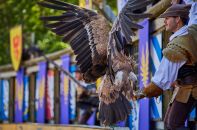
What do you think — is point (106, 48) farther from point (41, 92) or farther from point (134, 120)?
point (41, 92)

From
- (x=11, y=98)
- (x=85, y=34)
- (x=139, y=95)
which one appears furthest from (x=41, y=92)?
(x=139, y=95)

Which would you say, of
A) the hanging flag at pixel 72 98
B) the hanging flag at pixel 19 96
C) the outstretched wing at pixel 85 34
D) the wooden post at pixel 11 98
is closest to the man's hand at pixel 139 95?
the outstretched wing at pixel 85 34

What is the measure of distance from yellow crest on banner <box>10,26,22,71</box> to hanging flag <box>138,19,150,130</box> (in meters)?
8.79

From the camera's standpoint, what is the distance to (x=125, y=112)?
5172 millimetres

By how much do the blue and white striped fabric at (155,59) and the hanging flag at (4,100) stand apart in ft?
37.6

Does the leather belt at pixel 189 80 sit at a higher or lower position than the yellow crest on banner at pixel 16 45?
higher

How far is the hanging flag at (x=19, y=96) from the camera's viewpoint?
16.7 m

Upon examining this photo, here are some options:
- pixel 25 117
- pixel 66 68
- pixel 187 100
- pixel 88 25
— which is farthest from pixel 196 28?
pixel 25 117

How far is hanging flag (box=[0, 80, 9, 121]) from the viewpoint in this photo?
1831 centimetres

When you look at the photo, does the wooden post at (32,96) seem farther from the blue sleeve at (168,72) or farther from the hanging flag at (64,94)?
the blue sleeve at (168,72)

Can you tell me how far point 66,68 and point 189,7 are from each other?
27.1 ft

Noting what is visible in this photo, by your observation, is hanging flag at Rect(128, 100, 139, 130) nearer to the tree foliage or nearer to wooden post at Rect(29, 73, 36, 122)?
wooden post at Rect(29, 73, 36, 122)

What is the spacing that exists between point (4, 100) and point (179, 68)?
47.9 ft

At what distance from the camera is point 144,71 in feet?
24.6
